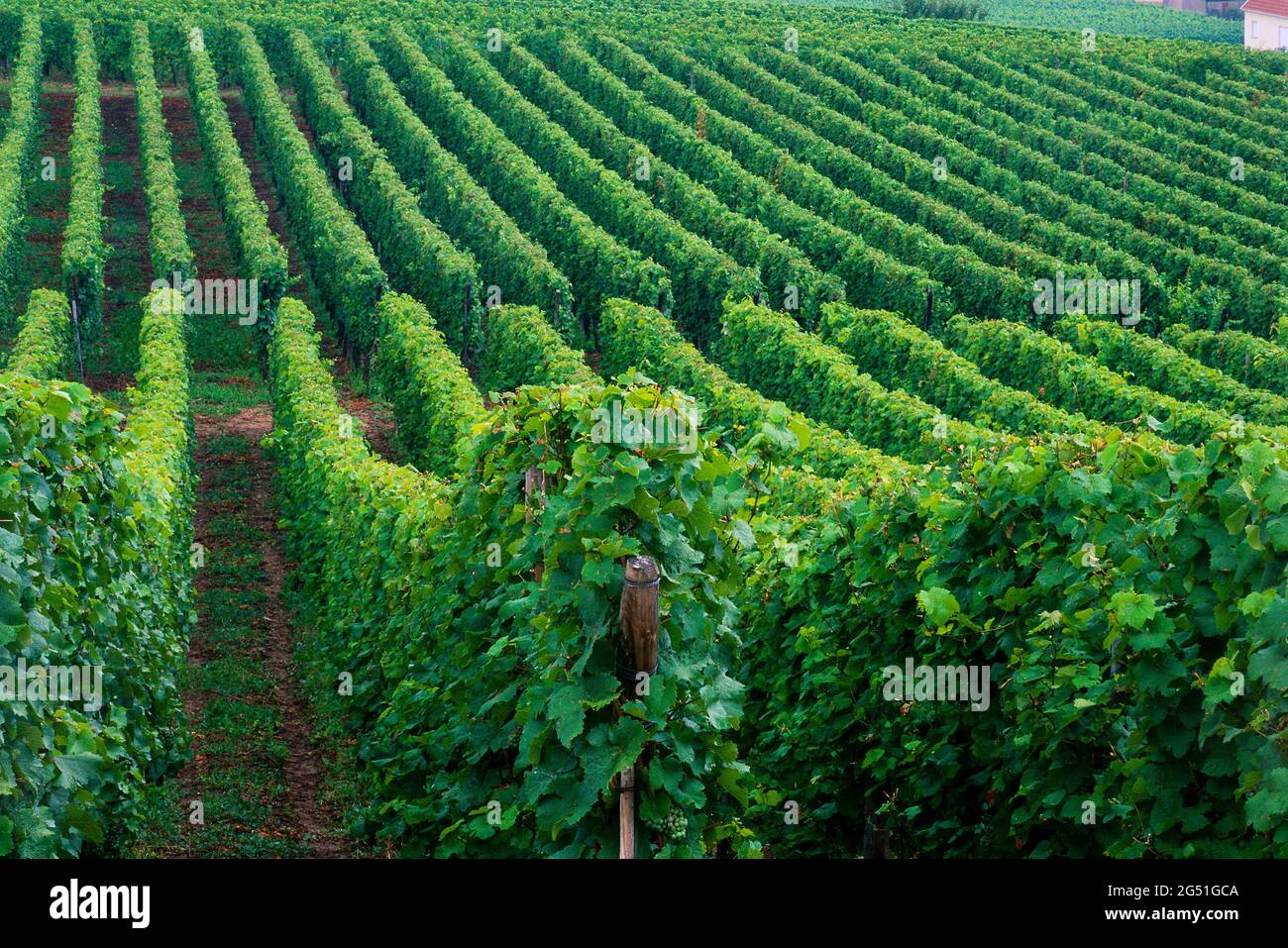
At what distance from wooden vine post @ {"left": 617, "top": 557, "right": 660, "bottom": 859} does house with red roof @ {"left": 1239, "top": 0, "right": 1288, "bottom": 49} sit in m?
77.3

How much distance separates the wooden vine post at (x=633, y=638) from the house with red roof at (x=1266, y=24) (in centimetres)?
7726

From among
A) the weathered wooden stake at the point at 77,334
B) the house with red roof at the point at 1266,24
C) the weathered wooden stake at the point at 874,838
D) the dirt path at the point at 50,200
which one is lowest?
the weathered wooden stake at the point at 874,838

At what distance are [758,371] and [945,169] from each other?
19513mm

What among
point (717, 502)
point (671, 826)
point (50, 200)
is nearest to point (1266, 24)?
point (50, 200)

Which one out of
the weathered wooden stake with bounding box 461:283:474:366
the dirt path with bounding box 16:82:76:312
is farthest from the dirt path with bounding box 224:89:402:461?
the dirt path with bounding box 16:82:76:312

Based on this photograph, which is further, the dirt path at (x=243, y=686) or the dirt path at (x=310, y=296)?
the dirt path at (x=310, y=296)

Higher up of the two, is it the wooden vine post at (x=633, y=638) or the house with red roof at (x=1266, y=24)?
the house with red roof at (x=1266, y=24)

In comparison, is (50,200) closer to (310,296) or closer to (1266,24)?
(310,296)

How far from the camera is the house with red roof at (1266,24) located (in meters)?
75.5

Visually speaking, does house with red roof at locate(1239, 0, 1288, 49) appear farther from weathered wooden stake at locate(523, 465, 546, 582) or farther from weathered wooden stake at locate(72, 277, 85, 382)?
weathered wooden stake at locate(523, 465, 546, 582)

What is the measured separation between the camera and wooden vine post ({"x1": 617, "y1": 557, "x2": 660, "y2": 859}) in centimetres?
618

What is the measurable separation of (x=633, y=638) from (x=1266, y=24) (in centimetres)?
8078

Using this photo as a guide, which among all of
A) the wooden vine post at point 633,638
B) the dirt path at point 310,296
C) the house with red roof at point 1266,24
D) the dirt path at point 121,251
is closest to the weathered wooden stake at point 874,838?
the wooden vine post at point 633,638

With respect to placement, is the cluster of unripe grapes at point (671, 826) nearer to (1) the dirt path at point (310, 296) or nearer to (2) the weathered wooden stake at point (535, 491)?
(2) the weathered wooden stake at point (535, 491)
